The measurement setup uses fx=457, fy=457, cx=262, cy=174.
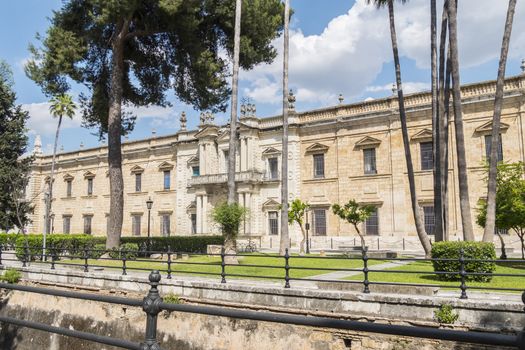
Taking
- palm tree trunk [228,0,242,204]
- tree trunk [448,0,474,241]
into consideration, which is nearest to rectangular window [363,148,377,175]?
palm tree trunk [228,0,242,204]

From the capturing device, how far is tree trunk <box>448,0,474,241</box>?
1420cm

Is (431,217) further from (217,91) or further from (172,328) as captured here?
(172,328)

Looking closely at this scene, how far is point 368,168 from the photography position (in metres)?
32.6

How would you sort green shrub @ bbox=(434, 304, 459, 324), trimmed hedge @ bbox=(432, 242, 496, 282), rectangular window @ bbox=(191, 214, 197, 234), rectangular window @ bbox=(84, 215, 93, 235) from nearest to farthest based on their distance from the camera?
green shrub @ bbox=(434, 304, 459, 324)
trimmed hedge @ bbox=(432, 242, 496, 282)
rectangular window @ bbox=(191, 214, 197, 234)
rectangular window @ bbox=(84, 215, 93, 235)

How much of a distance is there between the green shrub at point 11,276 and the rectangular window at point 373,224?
22315 mm

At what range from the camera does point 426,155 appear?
30234 millimetres

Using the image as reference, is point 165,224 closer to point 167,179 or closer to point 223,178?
point 167,179

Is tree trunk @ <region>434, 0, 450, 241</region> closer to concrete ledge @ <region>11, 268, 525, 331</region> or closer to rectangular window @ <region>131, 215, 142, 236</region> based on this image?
concrete ledge @ <region>11, 268, 525, 331</region>

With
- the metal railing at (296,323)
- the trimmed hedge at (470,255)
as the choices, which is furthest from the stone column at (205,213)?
the metal railing at (296,323)

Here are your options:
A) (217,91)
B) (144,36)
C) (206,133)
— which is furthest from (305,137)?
(144,36)

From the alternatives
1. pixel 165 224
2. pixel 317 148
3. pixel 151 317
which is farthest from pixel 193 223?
pixel 151 317

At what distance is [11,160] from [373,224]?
27378 mm

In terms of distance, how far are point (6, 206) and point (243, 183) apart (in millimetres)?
17779

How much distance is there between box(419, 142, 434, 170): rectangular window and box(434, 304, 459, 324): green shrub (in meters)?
23.2
